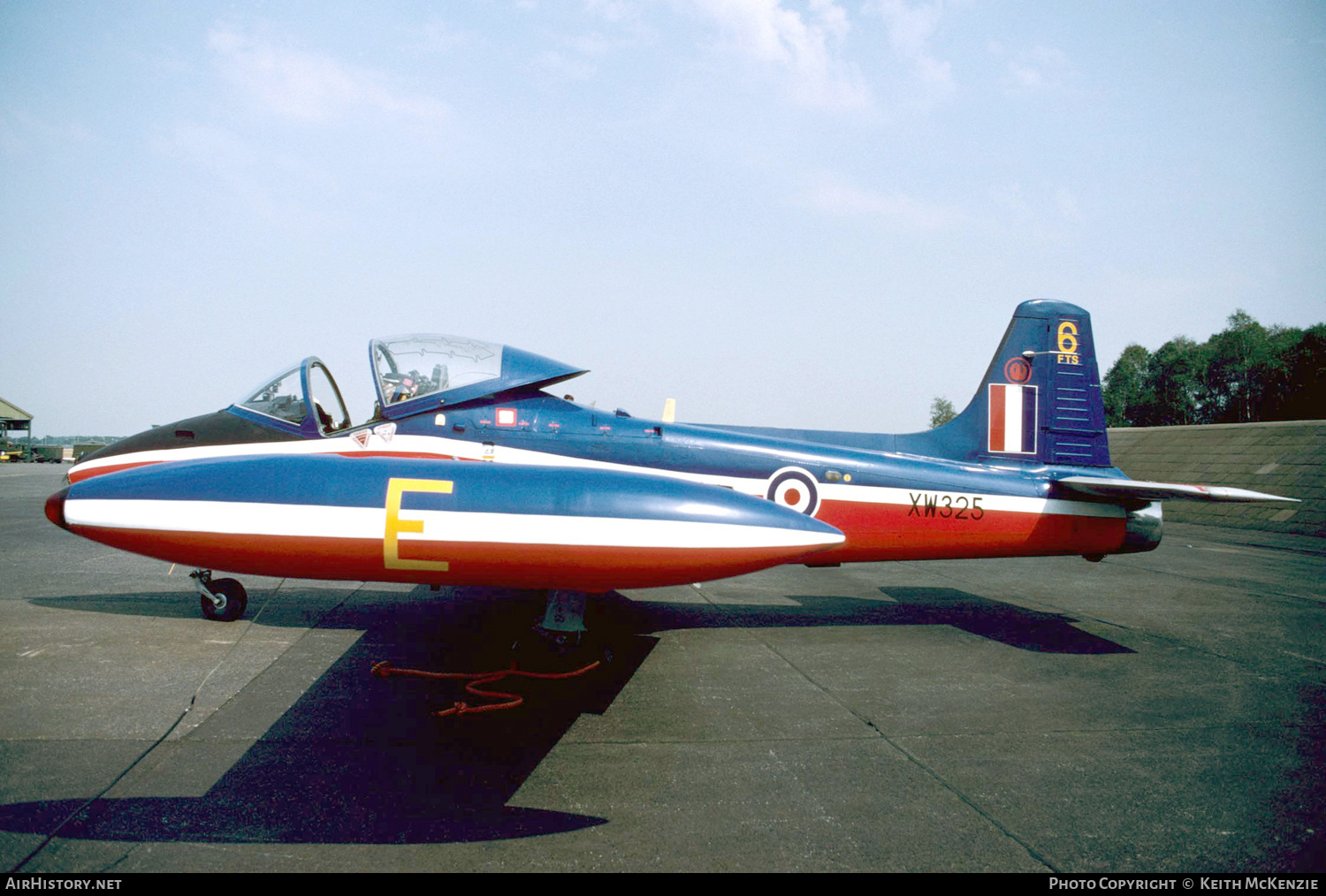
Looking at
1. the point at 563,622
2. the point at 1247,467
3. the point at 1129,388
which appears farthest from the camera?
the point at 1129,388

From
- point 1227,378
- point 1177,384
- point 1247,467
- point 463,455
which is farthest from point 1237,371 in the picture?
point 463,455

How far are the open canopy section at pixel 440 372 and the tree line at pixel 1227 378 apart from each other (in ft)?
214

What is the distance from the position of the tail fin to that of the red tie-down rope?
4261mm

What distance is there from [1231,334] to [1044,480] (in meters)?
85.1

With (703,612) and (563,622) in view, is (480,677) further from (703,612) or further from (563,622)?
(703,612)

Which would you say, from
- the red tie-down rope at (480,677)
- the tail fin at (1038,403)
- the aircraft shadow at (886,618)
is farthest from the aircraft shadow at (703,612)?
the tail fin at (1038,403)

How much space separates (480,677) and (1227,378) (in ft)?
290

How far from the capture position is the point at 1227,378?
2697 inches

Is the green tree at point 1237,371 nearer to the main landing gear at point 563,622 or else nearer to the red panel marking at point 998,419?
the red panel marking at point 998,419

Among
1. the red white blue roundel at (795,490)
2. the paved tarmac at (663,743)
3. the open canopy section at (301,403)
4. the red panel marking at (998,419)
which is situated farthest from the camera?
the red panel marking at (998,419)

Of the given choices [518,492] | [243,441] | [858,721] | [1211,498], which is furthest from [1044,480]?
[243,441]

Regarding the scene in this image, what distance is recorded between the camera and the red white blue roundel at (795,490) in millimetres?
5629

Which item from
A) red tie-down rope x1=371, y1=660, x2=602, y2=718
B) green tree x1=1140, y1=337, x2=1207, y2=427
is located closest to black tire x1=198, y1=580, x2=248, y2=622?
red tie-down rope x1=371, y1=660, x2=602, y2=718

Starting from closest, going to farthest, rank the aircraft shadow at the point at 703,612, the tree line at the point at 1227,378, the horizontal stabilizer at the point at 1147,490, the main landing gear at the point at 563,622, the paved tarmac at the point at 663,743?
the paved tarmac at the point at 663,743 < the main landing gear at the point at 563,622 < the horizontal stabilizer at the point at 1147,490 < the aircraft shadow at the point at 703,612 < the tree line at the point at 1227,378
